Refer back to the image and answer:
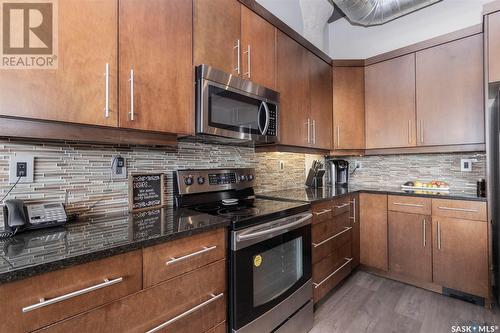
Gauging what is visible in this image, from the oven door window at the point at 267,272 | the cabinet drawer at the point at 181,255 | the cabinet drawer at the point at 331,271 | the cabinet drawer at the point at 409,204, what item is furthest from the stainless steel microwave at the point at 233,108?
the cabinet drawer at the point at 409,204

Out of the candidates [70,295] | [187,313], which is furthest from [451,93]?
[70,295]

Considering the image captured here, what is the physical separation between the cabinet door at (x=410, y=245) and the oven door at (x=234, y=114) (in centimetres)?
157

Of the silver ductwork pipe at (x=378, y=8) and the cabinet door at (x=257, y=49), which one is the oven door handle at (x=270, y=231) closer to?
the cabinet door at (x=257, y=49)

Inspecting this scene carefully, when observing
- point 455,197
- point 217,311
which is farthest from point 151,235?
point 455,197

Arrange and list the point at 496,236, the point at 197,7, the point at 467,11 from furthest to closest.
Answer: the point at 467,11, the point at 496,236, the point at 197,7

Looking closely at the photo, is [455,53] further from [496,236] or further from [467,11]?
[496,236]

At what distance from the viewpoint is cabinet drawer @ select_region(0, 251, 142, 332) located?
672mm

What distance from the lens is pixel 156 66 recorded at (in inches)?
49.1

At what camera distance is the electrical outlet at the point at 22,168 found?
1094mm

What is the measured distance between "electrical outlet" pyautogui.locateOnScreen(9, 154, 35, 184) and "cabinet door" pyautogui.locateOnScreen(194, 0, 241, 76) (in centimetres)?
97

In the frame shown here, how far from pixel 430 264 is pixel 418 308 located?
0.44m

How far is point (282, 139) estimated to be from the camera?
80.7 inches

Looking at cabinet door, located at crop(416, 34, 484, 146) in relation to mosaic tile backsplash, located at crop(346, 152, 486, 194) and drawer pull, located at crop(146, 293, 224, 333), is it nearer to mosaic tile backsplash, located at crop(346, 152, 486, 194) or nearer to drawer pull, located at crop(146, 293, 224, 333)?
mosaic tile backsplash, located at crop(346, 152, 486, 194)

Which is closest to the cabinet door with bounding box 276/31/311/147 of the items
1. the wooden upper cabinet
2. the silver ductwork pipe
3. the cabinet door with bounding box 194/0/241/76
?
the cabinet door with bounding box 194/0/241/76
